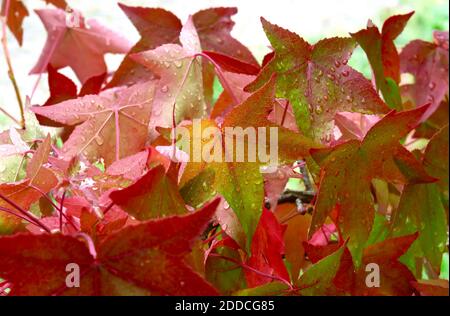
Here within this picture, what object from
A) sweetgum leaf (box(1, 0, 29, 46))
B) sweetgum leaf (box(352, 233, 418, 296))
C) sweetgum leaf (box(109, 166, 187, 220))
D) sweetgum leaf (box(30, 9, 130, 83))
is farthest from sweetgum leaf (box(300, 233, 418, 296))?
sweetgum leaf (box(1, 0, 29, 46))

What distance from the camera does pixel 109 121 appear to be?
0.42 m

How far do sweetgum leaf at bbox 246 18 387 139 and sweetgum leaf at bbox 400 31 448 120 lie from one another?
0.32 metres

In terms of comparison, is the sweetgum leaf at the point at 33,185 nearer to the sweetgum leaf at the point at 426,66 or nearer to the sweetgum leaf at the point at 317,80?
the sweetgum leaf at the point at 317,80

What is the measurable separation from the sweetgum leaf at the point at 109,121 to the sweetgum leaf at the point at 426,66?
1.21 ft

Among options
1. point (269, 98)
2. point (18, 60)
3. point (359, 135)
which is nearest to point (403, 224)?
point (359, 135)

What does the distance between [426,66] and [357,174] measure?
1.20ft

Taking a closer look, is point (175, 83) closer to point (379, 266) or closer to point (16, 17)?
point (379, 266)

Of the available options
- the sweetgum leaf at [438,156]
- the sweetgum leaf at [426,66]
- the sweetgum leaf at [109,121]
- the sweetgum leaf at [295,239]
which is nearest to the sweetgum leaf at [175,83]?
the sweetgum leaf at [109,121]

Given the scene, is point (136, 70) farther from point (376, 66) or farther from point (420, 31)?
point (420, 31)

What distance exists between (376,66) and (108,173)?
0.85 feet

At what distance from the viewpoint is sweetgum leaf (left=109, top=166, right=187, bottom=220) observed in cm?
28

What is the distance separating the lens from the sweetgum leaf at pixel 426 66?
0.66 metres

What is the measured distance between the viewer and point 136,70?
0.51m
